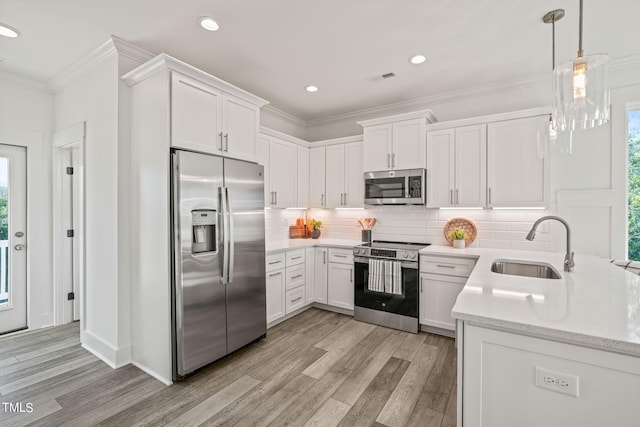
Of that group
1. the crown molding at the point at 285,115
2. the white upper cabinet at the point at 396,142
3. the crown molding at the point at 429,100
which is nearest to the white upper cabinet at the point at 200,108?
the crown molding at the point at 285,115

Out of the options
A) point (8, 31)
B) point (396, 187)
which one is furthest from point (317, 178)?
point (8, 31)

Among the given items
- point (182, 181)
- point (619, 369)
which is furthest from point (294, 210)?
point (619, 369)

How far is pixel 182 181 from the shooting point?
7.68 feet

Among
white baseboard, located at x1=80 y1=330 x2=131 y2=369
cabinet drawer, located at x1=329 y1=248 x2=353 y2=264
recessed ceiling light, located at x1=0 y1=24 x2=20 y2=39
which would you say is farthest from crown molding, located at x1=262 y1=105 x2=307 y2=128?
white baseboard, located at x1=80 y1=330 x2=131 y2=369

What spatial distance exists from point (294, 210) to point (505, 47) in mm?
3225

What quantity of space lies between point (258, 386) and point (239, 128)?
2290mm

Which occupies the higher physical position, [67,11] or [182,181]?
[67,11]

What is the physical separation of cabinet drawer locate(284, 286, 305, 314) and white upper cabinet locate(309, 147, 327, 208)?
1297 millimetres

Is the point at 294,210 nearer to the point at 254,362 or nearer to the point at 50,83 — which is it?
the point at 254,362

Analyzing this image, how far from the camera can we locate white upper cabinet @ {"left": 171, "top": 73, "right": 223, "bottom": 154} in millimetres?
2361

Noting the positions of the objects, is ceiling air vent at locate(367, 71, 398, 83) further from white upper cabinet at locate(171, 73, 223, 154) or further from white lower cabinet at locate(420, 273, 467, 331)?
white lower cabinet at locate(420, 273, 467, 331)

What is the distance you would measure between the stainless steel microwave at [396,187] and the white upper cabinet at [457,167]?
124 millimetres

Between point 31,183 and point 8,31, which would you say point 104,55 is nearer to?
point 8,31

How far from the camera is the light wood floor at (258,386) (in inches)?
77.7
